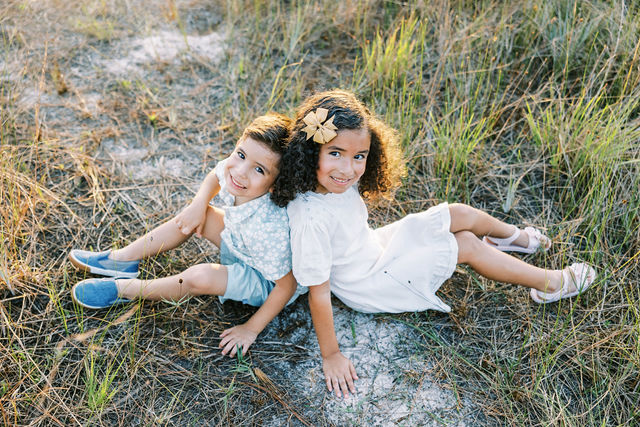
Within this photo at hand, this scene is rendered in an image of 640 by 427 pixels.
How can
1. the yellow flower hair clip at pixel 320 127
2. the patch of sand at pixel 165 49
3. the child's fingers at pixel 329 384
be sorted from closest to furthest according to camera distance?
the yellow flower hair clip at pixel 320 127, the child's fingers at pixel 329 384, the patch of sand at pixel 165 49

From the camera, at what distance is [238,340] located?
2002 mm

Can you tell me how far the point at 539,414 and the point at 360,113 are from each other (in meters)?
1.30

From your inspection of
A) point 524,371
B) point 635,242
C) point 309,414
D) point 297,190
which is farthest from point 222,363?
point 635,242

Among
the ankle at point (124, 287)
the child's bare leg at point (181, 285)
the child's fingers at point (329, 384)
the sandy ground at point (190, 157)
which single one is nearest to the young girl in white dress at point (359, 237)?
the child's fingers at point (329, 384)

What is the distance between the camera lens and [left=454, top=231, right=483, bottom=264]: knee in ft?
6.69

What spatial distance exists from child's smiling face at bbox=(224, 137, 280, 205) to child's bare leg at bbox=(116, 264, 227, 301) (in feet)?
1.22

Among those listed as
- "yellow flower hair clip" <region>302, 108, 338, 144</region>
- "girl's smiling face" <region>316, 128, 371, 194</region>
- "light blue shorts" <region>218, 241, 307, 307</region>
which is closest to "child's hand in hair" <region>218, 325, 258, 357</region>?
"light blue shorts" <region>218, 241, 307, 307</region>

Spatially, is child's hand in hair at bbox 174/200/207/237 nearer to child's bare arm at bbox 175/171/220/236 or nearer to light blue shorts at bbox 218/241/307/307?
child's bare arm at bbox 175/171/220/236

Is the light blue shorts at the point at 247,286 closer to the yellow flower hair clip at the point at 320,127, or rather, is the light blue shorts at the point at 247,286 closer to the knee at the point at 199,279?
the knee at the point at 199,279

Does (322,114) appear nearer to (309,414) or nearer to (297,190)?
(297,190)

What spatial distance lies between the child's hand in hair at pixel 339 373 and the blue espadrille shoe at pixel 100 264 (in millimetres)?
971

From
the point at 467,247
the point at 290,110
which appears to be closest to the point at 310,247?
the point at 467,247

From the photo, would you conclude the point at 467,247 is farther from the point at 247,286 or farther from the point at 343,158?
the point at 247,286

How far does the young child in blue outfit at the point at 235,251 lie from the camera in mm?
1871
